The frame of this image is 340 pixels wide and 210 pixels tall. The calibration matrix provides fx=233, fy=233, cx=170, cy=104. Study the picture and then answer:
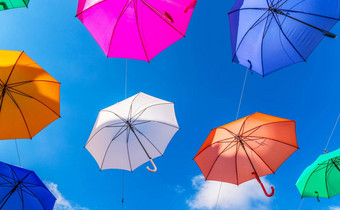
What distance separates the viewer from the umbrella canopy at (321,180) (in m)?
9.02

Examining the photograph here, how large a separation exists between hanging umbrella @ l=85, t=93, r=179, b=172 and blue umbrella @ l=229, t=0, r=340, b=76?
3.88m

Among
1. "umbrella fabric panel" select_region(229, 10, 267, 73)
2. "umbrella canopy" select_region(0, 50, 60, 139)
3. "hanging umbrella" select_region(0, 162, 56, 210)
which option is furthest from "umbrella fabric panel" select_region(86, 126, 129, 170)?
"umbrella fabric panel" select_region(229, 10, 267, 73)

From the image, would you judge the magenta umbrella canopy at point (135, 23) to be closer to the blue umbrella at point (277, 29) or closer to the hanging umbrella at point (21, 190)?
the blue umbrella at point (277, 29)

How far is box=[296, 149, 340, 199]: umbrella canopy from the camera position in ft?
29.6

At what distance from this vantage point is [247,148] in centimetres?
869

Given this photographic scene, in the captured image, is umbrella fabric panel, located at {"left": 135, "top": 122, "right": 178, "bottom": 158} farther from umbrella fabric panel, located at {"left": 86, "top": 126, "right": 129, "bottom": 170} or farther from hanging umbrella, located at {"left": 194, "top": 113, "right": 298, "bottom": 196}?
hanging umbrella, located at {"left": 194, "top": 113, "right": 298, "bottom": 196}

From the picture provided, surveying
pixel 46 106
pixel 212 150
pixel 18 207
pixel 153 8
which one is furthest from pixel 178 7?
pixel 18 207

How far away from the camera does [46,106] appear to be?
8.98 m

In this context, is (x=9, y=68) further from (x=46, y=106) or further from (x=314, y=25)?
(x=314, y=25)

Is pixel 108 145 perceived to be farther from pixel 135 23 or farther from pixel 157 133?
pixel 135 23

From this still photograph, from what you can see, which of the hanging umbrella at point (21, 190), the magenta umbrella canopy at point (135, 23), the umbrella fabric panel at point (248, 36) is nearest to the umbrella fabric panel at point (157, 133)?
the magenta umbrella canopy at point (135, 23)

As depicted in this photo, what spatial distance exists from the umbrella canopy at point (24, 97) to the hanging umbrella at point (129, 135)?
1981 millimetres

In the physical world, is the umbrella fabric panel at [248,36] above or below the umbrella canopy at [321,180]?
above

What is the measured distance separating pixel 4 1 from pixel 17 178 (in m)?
6.51
